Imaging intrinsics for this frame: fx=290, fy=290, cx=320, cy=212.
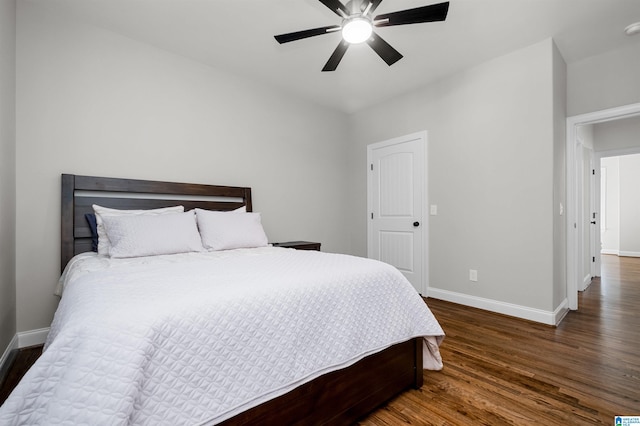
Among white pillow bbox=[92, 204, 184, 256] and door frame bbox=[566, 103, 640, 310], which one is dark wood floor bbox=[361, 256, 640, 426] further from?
white pillow bbox=[92, 204, 184, 256]

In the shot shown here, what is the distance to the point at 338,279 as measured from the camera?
149 centimetres

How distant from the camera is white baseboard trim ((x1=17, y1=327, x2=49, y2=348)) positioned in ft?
7.38

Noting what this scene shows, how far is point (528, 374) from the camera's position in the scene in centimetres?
Result: 188

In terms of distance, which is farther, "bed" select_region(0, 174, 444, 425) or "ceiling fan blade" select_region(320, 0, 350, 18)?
"ceiling fan blade" select_region(320, 0, 350, 18)

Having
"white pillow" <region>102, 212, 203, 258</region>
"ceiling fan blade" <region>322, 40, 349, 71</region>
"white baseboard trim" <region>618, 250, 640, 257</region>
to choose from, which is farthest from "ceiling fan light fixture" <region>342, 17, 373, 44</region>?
"white baseboard trim" <region>618, 250, 640, 257</region>

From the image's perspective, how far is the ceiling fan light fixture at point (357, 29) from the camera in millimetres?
1947

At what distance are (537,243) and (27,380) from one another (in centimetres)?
353

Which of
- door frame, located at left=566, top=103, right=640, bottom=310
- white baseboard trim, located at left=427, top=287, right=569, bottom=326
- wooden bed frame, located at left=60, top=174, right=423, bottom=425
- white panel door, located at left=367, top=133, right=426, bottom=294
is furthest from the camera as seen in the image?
white panel door, located at left=367, top=133, right=426, bottom=294

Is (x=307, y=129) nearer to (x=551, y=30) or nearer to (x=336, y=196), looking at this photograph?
(x=336, y=196)

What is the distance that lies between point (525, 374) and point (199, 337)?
2.05 metres

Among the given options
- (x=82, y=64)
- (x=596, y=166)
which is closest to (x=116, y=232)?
(x=82, y=64)

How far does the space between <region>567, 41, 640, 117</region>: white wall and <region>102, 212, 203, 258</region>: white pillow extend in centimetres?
408

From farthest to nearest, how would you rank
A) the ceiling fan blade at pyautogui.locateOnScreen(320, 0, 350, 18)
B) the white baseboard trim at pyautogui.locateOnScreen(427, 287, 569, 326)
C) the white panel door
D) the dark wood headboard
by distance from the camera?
1. the white panel door
2. the white baseboard trim at pyautogui.locateOnScreen(427, 287, 569, 326)
3. the dark wood headboard
4. the ceiling fan blade at pyautogui.locateOnScreen(320, 0, 350, 18)

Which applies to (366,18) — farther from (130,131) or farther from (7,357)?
(7,357)
